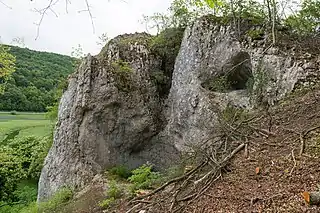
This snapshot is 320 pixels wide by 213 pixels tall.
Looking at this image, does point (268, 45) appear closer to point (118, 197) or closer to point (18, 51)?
point (118, 197)

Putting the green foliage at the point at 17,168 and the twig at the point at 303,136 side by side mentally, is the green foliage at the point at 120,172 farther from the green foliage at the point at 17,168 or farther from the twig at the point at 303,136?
the green foliage at the point at 17,168

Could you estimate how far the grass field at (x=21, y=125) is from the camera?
3222 centimetres

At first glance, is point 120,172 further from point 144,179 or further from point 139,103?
point 144,179

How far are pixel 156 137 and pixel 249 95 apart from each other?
4.69 metres

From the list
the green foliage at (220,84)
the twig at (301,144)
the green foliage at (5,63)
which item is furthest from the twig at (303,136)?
the green foliage at (5,63)

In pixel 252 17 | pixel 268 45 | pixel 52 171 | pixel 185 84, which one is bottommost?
pixel 52 171

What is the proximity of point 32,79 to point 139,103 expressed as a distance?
67.1 feet

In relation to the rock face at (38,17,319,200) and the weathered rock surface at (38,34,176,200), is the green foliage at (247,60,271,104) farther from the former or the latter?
the weathered rock surface at (38,34,176,200)

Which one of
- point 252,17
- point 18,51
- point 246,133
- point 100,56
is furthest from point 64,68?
point 246,133

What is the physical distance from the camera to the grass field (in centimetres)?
3222

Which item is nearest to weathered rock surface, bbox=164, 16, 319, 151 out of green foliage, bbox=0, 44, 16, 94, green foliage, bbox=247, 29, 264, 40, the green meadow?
green foliage, bbox=247, 29, 264, 40

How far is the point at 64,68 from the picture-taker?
3228 centimetres

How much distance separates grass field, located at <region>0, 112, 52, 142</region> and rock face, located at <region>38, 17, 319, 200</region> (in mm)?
17323

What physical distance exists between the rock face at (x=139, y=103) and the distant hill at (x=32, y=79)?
644 inches
